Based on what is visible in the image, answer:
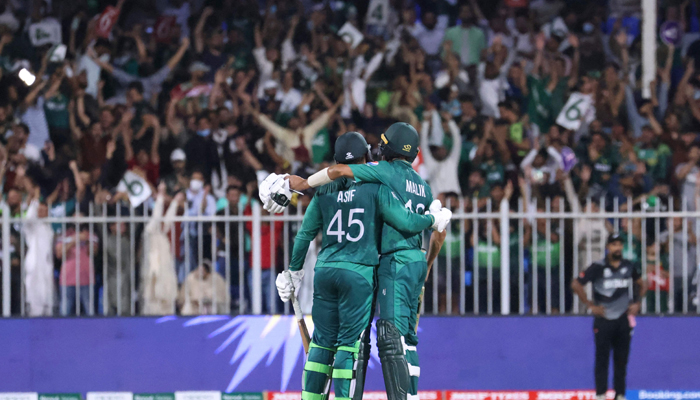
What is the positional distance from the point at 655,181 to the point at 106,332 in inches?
278

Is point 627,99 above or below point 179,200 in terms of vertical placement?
above

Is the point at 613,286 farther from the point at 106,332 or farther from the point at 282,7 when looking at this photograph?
the point at 282,7

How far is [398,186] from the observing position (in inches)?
325

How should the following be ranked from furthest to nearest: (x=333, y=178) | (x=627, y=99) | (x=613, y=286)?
(x=627, y=99) < (x=613, y=286) < (x=333, y=178)

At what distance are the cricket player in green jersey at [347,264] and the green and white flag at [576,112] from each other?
653cm

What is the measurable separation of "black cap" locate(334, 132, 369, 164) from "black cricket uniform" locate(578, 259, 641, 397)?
11.9ft

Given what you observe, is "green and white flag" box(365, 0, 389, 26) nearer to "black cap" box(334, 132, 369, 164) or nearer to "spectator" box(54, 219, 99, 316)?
"spectator" box(54, 219, 99, 316)

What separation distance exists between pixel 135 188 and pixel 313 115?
9.39 feet

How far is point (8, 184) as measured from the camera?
13055 mm

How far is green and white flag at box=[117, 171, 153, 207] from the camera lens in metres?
12.1

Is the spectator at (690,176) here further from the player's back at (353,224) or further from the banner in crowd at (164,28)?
the banner in crowd at (164,28)

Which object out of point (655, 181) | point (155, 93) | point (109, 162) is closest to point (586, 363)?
point (655, 181)

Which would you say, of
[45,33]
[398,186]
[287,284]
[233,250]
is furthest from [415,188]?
[45,33]

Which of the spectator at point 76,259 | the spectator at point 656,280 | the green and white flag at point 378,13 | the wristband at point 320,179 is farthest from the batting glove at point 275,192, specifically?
the green and white flag at point 378,13
